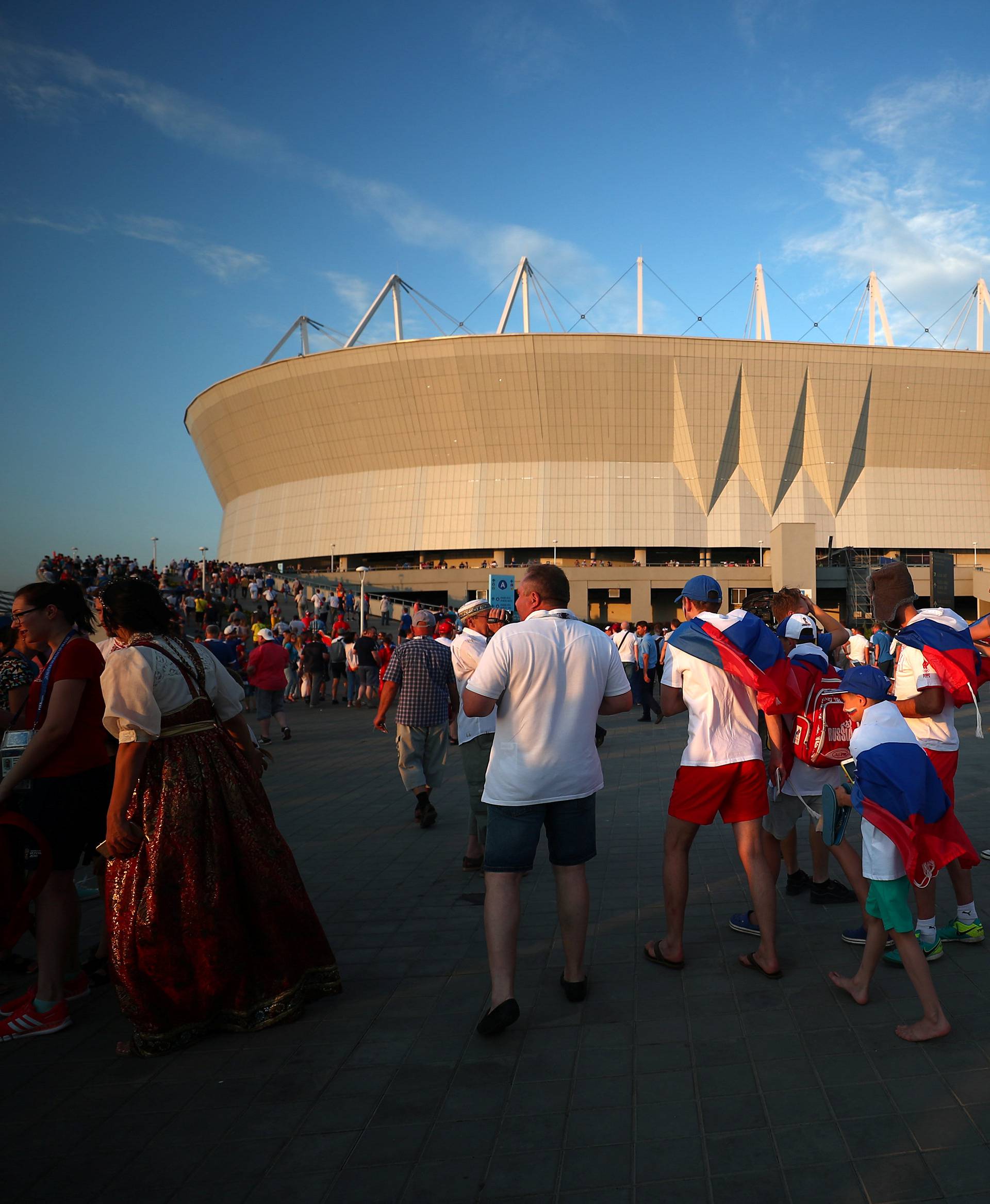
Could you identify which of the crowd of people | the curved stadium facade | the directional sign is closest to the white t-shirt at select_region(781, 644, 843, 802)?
the crowd of people

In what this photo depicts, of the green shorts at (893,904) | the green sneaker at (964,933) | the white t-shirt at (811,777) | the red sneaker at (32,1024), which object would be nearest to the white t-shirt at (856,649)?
the white t-shirt at (811,777)

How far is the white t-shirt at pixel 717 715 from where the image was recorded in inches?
156

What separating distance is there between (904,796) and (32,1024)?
12.6ft

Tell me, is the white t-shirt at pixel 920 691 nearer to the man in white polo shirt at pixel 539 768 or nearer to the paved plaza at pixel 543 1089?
the paved plaza at pixel 543 1089

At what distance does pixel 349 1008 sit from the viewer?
3676 millimetres

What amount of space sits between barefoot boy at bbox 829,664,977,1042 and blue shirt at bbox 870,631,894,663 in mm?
1861

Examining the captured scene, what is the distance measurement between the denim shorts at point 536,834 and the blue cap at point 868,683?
1.24 meters

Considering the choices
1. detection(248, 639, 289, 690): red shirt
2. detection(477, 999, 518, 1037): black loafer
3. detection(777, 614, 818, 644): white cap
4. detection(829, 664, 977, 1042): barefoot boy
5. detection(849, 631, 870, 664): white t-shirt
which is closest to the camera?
detection(829, 664, 977, 1042): barefoot boy

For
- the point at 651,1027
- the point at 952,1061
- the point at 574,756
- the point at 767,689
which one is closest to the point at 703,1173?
the point at 651,1027

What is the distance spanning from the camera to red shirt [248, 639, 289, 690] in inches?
472

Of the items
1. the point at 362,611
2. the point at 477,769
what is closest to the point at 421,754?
the point at 477,769

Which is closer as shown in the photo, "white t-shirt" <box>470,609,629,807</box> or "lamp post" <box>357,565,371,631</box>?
"white t-shirt" <box>470,609,629,807</box>

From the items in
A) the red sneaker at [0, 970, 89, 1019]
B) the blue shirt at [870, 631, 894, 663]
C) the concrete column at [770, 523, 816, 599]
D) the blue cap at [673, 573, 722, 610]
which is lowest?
the red sneaker at [0, 970, 89, 1019]

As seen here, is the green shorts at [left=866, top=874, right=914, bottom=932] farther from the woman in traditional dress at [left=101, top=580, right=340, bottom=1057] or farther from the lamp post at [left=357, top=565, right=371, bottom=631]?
the lamp post at [left=357, top=565, right=371, bottom=631]
